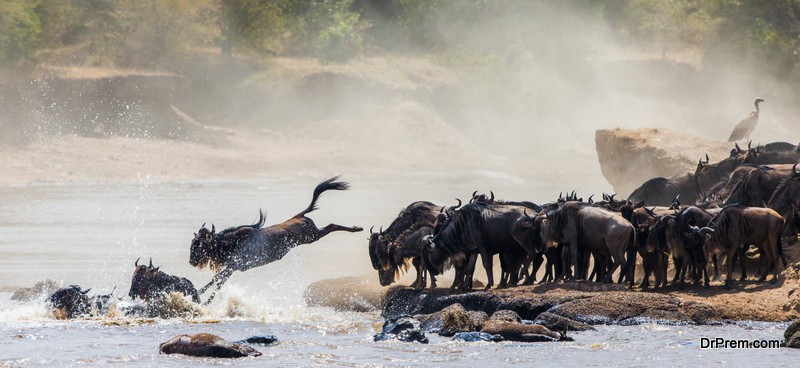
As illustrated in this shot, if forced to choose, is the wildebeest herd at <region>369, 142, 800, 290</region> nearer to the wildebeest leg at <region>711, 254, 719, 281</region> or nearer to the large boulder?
the wildebeest leg at <region>711, 254, 719, 281</region>

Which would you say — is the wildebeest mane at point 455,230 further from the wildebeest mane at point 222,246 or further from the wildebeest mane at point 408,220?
the wildebeest mane at point 222,246

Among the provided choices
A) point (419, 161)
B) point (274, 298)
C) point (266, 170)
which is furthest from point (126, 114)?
point (274, 298)

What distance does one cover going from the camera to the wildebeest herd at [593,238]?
1598 cm

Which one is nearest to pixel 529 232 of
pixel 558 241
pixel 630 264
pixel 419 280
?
pixel 558 241

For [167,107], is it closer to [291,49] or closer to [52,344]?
[291,49]

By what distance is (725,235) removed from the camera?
16.0 meters

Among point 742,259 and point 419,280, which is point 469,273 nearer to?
point 419,280

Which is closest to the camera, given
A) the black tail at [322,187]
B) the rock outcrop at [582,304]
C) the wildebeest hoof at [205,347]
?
the wildebeest hoof at [205,347]

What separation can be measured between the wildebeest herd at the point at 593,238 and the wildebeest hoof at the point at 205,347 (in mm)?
3737

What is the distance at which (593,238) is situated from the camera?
16141mm

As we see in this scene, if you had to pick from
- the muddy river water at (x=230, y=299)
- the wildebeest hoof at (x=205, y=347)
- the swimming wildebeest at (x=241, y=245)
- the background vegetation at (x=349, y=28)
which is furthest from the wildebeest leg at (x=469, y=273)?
the background vegetation at (x=349, y=28)

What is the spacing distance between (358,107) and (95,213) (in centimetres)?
2379

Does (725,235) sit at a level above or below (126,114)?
below

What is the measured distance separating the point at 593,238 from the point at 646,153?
1054cm
